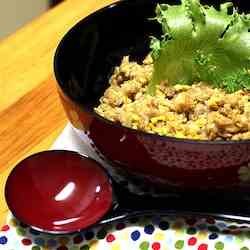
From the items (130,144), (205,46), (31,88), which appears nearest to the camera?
(130,144)

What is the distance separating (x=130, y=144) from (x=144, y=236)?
0.12 metres

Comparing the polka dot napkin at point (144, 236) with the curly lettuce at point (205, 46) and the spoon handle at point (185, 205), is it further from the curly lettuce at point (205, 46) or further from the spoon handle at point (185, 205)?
the curly lettuce at point (205, 46)

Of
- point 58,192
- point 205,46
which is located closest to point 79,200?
point 58,192

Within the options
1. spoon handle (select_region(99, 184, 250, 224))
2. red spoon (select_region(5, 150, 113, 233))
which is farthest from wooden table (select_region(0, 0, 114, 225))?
spoon handle (select_region(99, 184, 250, 224))

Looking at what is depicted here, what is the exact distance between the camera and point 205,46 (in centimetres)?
82

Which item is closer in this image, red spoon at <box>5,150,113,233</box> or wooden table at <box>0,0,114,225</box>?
red spoon at <box>5,150,113,233</box>

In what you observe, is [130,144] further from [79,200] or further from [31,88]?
[31,88]

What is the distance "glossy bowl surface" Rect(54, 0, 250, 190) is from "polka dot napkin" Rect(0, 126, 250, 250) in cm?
5

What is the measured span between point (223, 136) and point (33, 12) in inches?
61.2

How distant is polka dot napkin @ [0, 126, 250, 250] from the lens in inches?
28.6

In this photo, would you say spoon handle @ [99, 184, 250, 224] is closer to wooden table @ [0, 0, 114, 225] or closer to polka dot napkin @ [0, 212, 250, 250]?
polka dot napkin @ [0, 212, 250, 250]

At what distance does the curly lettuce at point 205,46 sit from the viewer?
809mm

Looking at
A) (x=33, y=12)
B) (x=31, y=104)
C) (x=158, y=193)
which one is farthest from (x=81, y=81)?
(x=33, y=12)

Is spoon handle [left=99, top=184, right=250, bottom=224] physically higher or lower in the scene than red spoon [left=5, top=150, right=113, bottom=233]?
lower
